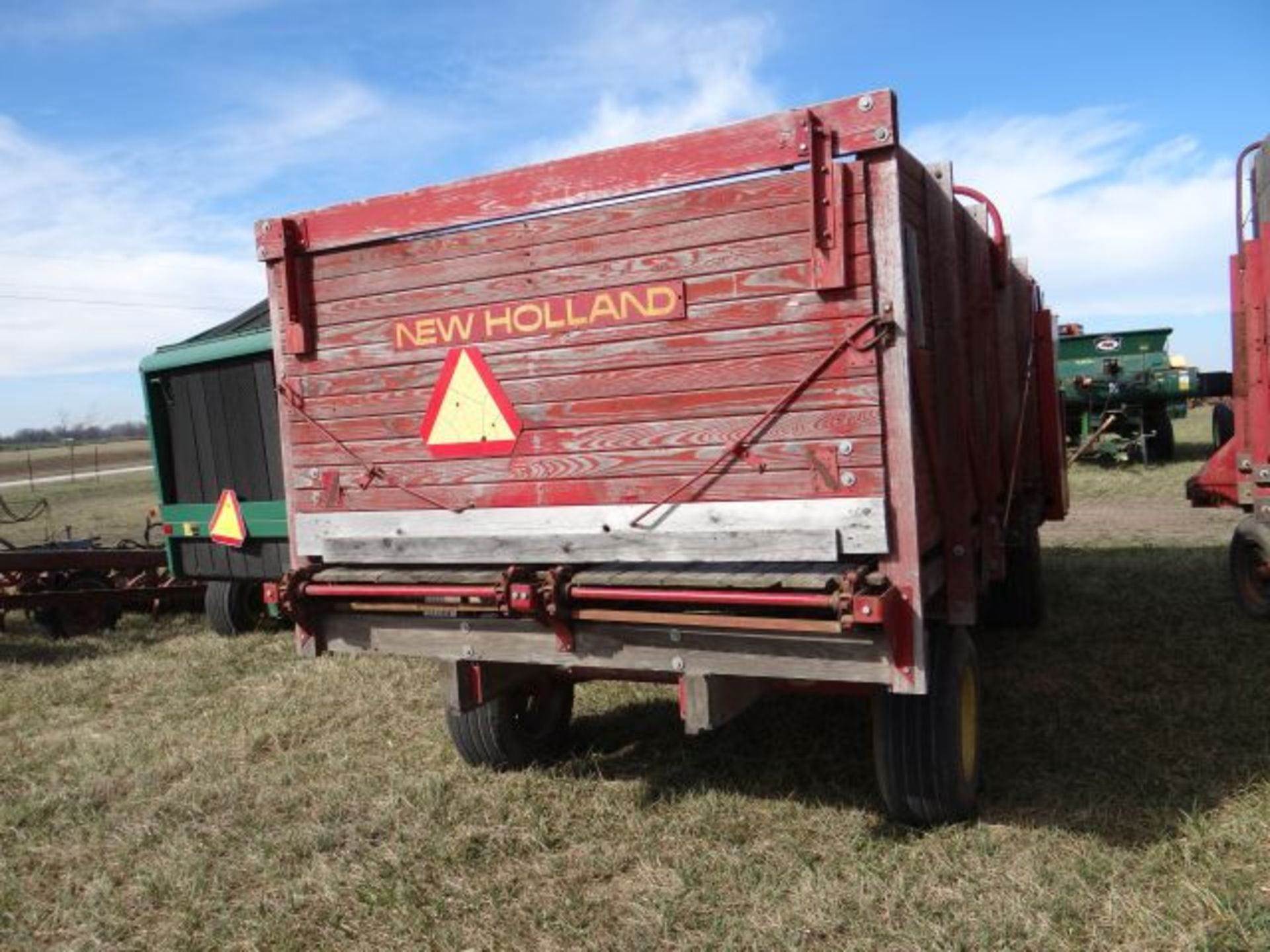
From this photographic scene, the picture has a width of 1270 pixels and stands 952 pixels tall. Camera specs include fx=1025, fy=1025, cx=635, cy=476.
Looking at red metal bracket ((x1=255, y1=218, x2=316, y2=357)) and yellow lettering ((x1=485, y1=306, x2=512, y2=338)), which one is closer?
yellow lettering ((x1=485, y1=306, x2=512, y2=338))

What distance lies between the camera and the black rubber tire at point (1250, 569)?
6.40m

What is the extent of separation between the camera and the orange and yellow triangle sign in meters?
7.25

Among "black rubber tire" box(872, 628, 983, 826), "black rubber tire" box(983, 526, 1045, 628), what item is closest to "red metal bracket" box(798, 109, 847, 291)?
"black rubber tire" box(872, 628, 983, 826)

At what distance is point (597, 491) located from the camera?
3.61 meters

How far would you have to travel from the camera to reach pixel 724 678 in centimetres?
345

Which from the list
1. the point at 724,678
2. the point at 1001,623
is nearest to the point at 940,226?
the point at 724,678

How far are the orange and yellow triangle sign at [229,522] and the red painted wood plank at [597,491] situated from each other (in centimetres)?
331

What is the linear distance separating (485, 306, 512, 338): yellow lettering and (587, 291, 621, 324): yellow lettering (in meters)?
0.33

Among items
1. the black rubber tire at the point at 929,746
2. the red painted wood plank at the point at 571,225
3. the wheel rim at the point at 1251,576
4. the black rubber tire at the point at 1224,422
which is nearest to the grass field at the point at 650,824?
the black rubber tire at the point at 929,746

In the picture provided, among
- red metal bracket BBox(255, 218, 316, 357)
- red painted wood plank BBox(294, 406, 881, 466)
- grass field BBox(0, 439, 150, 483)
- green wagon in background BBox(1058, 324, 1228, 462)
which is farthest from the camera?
grass field BBox(0, 439, 150, 483)

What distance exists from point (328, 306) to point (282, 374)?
356 mm

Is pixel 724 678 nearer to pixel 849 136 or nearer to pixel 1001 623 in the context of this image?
pixel 849 136

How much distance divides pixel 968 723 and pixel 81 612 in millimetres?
7493

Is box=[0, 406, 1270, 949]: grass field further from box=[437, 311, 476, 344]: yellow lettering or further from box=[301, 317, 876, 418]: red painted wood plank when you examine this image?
box=[437, 311, 476, 344]: yellow lettering
